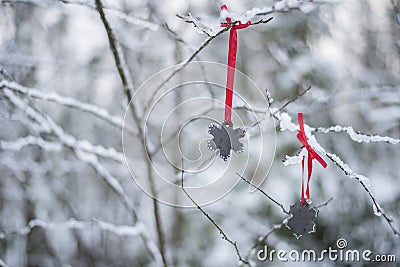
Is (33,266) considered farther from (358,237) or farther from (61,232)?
(358,237)

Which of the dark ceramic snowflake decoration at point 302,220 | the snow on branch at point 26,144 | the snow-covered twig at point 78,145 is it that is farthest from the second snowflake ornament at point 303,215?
the snow on branch at point 26,144

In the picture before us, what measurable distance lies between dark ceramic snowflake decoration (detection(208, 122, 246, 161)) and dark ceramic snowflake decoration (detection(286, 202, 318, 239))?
0.12 meters

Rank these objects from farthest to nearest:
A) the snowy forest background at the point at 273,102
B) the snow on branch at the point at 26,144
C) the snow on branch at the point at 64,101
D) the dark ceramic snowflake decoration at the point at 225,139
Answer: the snowy forest background at the point at 273,102, the snow on branch at the point at 26,144, the snow on branch at the point at 64,101, the dark ceramic snowflake decoration at the point at 225,139

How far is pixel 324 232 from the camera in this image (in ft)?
4.99

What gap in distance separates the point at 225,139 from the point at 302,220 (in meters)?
0.16

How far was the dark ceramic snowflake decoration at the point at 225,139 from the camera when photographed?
48cm

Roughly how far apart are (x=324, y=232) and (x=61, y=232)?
1325 mm

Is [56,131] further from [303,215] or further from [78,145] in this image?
[303,215]

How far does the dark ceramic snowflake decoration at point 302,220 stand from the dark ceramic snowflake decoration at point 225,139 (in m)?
0.12

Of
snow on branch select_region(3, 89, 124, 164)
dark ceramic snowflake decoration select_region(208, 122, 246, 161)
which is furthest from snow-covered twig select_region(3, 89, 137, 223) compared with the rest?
dark ceramic snowflake decoration select_region(208, 122, 246, 161)

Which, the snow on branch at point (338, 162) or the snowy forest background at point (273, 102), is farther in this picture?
the snowy forest background at point (273, 102)

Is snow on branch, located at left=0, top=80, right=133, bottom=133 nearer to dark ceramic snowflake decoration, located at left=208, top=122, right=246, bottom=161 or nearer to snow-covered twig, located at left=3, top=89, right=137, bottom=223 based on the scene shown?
snow-covered twig, located at left=3, top=89, right=137, bottom=223

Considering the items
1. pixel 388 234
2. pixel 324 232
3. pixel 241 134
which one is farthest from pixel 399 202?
pixel 241 134

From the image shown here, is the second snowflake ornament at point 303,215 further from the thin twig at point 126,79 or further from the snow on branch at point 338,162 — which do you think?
the thin twig at point 126,79
